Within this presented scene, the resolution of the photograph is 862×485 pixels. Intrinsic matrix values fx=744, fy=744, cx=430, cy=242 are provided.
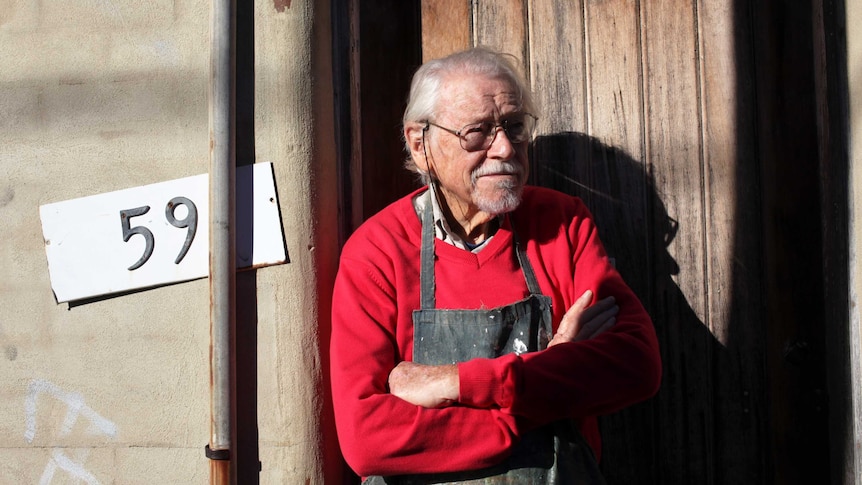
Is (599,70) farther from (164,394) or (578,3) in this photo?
(164,394)

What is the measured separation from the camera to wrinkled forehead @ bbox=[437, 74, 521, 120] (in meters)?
2.02

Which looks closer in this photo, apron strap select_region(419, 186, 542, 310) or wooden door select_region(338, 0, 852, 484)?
apron strap select_region(419, 186, 542, 310)

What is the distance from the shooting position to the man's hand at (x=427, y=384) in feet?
5.85

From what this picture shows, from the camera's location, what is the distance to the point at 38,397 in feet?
7.14

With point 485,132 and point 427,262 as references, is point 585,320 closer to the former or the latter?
point 427,262

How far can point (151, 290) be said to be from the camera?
2143 mm

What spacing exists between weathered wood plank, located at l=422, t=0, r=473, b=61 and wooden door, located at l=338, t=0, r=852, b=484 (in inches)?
6.8

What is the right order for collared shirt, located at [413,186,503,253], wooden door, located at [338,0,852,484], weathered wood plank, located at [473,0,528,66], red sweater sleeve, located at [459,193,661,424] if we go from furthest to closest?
weathered wood plank, located at [473,0,528,66], wooden door, located at [338,0,852,484], collared shirt, located at [413,186,503,253], red sweater sleeve, located at [459,193,661,424]

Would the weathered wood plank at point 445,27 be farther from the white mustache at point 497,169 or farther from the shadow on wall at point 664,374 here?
the white mustache at point 497,169

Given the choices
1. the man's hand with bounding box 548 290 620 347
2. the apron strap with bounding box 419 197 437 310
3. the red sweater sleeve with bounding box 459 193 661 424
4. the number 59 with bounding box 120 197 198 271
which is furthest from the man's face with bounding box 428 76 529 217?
the number 59 with bounding box 120 197 198 271

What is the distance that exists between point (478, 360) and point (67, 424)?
1.25m

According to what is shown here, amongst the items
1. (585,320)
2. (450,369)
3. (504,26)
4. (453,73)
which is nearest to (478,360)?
(450,369)

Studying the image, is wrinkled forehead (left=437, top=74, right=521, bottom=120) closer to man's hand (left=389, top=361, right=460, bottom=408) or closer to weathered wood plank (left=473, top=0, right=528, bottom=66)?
weathered wood plank (left=473, top=0, right=528, bottom=66)

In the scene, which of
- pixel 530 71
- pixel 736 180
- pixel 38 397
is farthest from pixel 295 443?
pixel 736 180
